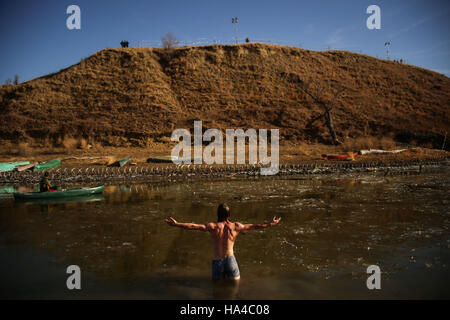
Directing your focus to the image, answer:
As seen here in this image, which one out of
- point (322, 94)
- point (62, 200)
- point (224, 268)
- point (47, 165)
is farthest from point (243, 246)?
point (322, 94)

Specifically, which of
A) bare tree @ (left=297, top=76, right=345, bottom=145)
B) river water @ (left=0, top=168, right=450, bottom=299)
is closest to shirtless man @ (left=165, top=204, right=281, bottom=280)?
river water @ (left=0, top=168, right=450, bottom=299)

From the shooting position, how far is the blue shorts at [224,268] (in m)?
5.83

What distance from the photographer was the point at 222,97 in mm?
45812

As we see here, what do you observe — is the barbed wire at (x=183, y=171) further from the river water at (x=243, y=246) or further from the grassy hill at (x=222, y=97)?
the grassy hill at (x=222, y=97)

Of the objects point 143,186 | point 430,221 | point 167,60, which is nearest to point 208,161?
point 143,186

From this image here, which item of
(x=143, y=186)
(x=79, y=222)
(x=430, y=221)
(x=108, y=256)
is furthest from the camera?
(x=143, y=186)

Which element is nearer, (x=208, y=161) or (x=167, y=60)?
(x=208, y=161)

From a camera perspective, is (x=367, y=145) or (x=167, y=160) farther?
(x=367, y=145)

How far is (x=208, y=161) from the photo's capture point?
28234 mm

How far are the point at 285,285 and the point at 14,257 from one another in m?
6.77

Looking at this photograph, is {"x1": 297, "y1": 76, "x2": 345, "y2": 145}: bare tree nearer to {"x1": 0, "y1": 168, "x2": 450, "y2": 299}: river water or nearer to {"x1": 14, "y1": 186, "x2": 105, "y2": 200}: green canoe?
{"x1": 0, "y1": 168, "x2": 450, "y2": 299}: river water

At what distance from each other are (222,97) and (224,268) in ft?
135

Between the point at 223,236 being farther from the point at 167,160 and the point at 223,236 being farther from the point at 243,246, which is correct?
the point at 167,160
